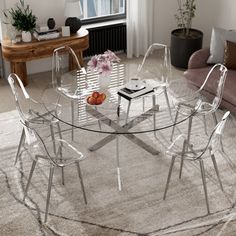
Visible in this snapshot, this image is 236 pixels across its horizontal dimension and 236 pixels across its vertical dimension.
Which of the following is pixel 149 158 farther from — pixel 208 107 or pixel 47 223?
pixel 47 223

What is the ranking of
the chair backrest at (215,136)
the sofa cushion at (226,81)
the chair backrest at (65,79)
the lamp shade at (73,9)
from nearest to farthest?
the chair backrest at (215,136)
the chair backrest at (65,79)
the sofa cushion at (226,81)
the lamp shade at (73,9)

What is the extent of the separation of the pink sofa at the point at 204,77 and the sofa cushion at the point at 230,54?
0.08m

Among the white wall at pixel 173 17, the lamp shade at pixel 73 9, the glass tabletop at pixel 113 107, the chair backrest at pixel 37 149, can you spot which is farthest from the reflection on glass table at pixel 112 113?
the white wall at pixel 173 17

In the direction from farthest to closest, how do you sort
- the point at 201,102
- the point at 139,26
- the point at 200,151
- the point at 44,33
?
the point at 139,26 < the point at 44,33 < the point at 201,102 < the point at 200,151

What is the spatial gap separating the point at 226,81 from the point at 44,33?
2.37 m

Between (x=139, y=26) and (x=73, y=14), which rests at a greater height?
(x=73, y=14)

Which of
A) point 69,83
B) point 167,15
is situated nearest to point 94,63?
point 69,83

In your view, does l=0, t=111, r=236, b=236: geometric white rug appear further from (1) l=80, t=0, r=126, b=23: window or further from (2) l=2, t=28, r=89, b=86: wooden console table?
(1) l=80, t=0, r=126, b=23: window

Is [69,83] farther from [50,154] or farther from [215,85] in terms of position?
[215,85]

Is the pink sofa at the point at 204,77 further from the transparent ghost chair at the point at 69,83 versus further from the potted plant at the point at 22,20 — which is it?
the potted plant at the point at 22,20

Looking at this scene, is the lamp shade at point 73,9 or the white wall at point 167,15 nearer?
the lamp shade at point 73,9

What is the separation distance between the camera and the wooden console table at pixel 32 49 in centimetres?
599

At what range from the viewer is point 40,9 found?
21.1 feet

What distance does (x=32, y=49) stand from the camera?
19.8 feet
